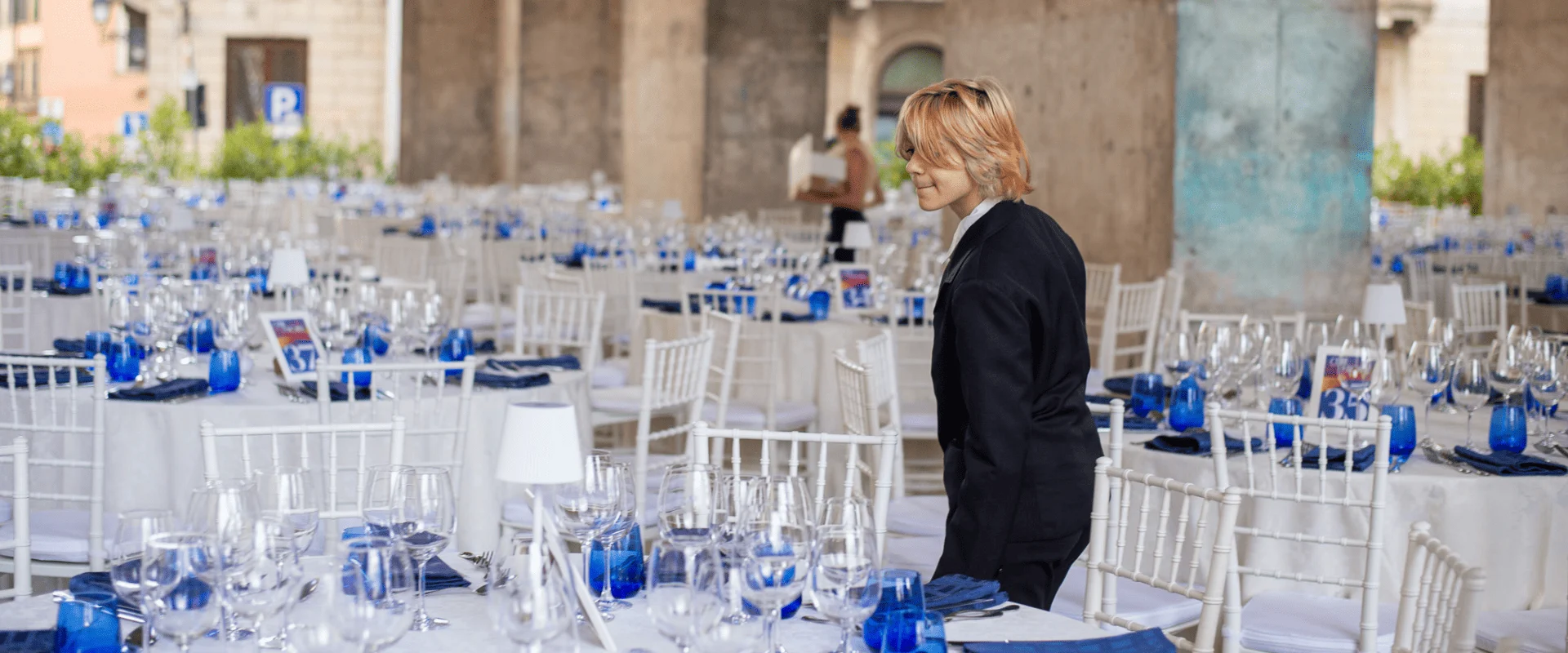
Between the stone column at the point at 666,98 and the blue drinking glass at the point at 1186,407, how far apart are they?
11.8 meters

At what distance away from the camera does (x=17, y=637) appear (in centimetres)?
205

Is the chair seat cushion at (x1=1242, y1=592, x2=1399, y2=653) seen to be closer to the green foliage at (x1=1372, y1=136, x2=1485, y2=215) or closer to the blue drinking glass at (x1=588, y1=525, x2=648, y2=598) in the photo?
the blue drinking glass at (x1=588, y1=525, x2=648, y2=598)

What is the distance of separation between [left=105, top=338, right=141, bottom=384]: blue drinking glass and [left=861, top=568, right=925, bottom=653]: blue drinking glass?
3208 millimetres

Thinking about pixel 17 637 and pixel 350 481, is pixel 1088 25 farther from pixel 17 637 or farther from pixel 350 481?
pixel 17 637

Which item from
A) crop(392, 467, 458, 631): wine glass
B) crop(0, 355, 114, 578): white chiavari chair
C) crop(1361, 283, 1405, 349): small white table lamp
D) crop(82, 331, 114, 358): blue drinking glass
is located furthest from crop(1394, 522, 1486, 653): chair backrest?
crop(82, 331, 114, 358): blue drinking glass

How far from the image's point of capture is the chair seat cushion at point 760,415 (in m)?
5.92

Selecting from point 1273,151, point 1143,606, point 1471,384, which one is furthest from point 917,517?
point 1273,151

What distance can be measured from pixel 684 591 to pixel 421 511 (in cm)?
51

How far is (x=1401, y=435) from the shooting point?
3.78 metres

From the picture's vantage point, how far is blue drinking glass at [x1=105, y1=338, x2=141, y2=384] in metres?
4.54

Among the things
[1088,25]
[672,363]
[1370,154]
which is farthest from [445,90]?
[672,363]

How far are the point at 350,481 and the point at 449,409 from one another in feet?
1.09

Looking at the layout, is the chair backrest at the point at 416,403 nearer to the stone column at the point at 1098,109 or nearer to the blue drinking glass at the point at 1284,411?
Answer: the blue drinking glass at the point at 1284,411

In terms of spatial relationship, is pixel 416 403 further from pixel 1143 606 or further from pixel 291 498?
pixel 291 498
